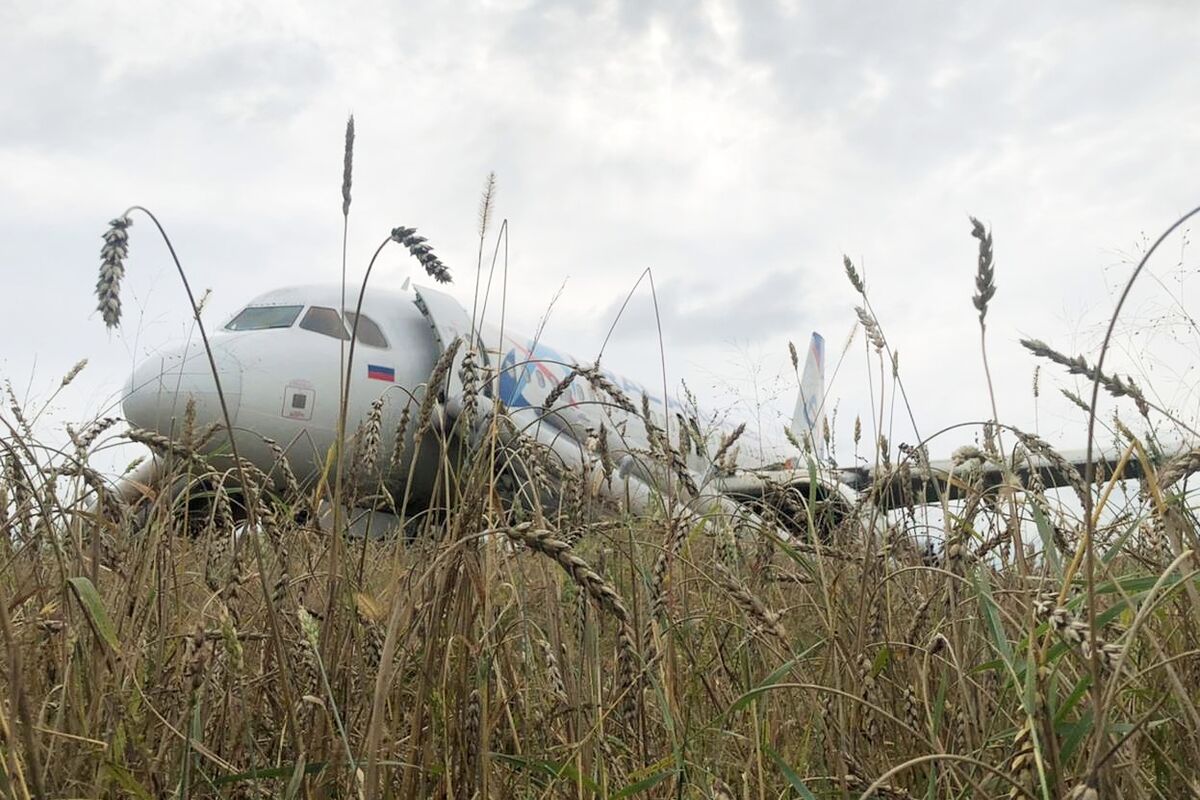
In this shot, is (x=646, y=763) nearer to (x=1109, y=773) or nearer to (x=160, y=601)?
(x=1109, y=773)

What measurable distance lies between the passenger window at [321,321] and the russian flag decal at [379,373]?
449 millimetres

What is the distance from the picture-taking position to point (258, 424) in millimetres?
7676

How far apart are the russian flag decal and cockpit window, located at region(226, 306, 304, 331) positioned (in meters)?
0.88

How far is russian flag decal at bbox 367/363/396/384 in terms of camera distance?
877cm

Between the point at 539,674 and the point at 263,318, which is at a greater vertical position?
the point at 263,318

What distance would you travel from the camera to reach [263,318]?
9359 millimetres

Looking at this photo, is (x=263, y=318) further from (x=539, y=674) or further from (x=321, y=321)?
(x=539, y=674)

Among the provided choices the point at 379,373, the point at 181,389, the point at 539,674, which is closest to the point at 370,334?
the point at 379,373

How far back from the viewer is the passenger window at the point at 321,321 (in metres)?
9.09

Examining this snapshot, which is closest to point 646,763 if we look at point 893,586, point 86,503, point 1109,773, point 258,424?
point 1109,773

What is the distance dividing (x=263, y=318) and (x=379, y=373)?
139 cm

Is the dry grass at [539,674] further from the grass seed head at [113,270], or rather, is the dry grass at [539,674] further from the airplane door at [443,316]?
the airplane door at [443,316]

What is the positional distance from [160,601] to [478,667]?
1.64 ft

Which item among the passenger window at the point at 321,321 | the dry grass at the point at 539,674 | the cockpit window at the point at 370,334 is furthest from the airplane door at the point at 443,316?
the dry grass at the point at 539,674
